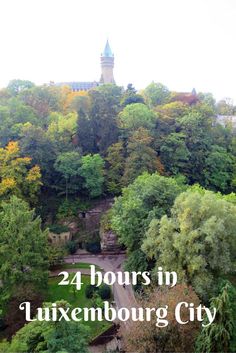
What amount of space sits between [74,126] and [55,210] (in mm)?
10523

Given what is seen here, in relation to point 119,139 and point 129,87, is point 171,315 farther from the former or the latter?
point 129,87

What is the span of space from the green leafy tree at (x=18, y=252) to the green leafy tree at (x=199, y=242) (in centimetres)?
804

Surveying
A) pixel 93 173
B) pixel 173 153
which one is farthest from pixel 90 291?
pixel 173 153

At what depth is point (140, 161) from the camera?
3731 cm

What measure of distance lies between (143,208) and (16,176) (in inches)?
538

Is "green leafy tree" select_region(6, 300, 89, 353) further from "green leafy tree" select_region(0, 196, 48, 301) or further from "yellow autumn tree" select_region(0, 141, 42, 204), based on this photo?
"yellow autumn tree" select_region(0, 141, 42, 204)

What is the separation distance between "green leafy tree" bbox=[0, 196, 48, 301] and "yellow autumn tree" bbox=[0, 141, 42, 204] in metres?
7.82

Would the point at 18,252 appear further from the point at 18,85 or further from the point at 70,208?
the point at 18,85

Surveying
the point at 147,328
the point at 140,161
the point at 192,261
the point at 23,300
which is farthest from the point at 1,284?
the point at 140,161

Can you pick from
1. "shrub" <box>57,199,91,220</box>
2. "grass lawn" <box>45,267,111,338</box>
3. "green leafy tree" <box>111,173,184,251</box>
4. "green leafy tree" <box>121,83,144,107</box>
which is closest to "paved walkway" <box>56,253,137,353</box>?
"grass lawn" <box>45,267,111,338</box>

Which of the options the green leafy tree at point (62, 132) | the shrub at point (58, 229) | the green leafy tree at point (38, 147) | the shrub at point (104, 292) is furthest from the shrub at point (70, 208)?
the shrub at point (104, 292)

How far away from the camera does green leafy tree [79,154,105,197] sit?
37.8m

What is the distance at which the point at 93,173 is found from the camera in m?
38.4

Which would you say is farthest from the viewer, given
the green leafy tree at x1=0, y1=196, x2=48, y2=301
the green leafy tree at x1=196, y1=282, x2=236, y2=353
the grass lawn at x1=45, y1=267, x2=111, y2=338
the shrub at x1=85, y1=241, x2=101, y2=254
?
the shrub at x1=85, y1=241, x2=101, y2=254
